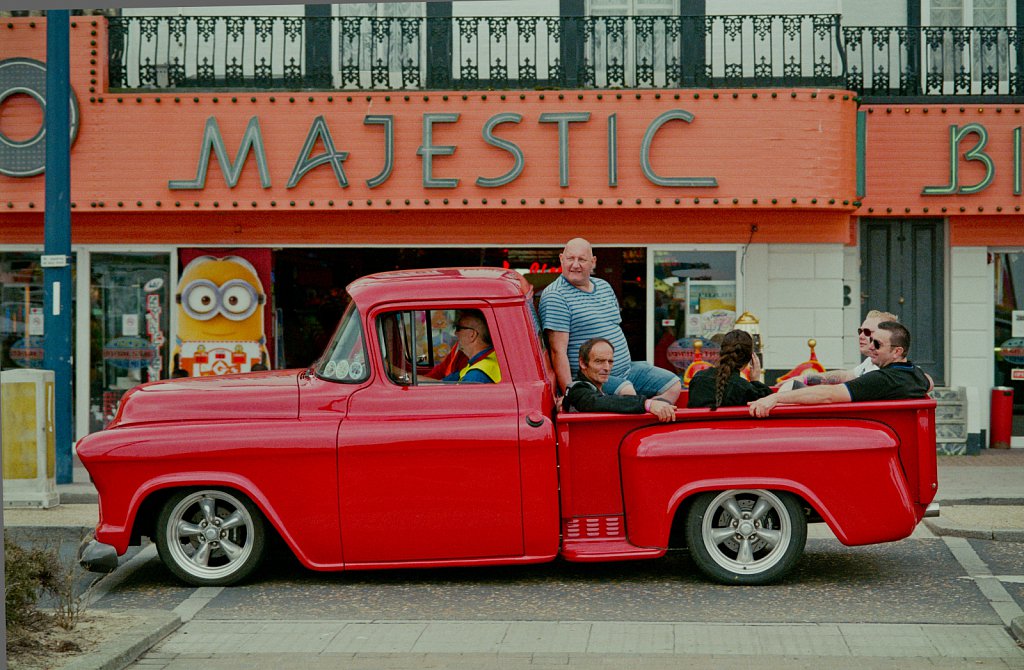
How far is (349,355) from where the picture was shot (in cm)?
805

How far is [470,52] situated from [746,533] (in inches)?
342

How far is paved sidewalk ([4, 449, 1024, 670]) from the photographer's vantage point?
626cm

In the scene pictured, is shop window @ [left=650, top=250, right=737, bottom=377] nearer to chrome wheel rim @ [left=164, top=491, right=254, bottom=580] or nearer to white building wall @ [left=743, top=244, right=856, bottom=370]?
white building wall @ [left=743, top=244, right=856, bottom=370]

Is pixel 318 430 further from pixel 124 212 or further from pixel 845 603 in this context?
pixel 124 212

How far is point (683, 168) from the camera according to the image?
14.2 m

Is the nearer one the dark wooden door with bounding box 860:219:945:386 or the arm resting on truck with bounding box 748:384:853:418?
the arm resting on truck with bounding box 748:384:853:418

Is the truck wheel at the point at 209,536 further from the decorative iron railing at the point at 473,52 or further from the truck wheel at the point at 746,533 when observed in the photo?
the decorative iron railing at the point at 473,52

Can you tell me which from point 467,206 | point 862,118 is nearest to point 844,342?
point 862,118

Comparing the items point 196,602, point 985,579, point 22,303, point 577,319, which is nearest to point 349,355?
point 577,319

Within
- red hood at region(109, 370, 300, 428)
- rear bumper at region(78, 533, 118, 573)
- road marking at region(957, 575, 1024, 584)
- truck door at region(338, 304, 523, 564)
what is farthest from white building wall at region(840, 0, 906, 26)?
rear bumper at region(78, 533, 118, 573)

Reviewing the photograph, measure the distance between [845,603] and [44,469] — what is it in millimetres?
6832

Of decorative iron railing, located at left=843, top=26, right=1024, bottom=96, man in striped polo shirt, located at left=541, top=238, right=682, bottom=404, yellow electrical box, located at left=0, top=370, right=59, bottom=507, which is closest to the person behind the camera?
man in striped polo shirt, located at left=541, top=238, right=682, bottom=404

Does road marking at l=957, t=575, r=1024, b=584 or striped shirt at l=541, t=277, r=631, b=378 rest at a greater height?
striped shirt at l=541, t=277, r=631, b=378

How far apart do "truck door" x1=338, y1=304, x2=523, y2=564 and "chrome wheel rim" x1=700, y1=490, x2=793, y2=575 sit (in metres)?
1.18
